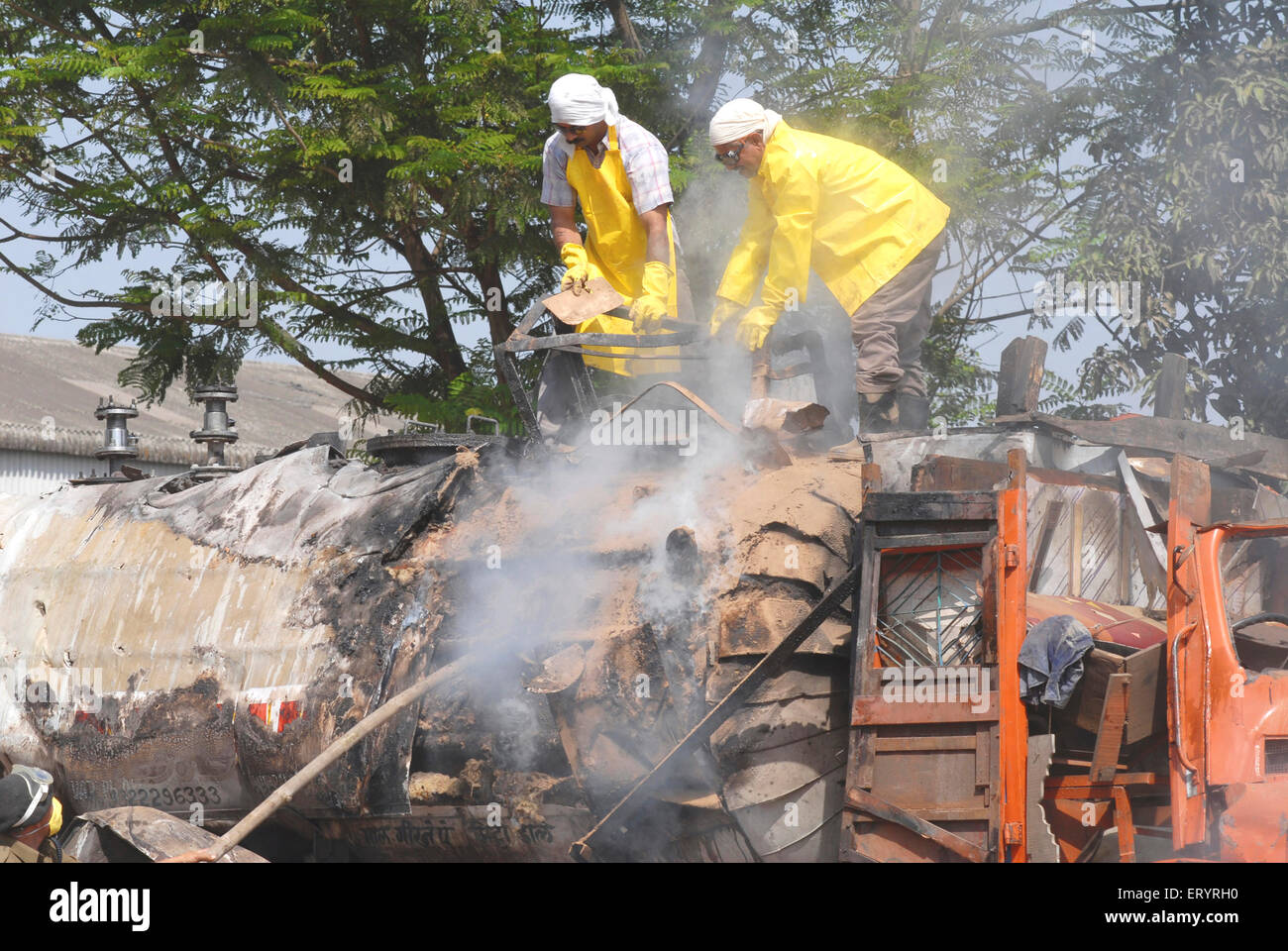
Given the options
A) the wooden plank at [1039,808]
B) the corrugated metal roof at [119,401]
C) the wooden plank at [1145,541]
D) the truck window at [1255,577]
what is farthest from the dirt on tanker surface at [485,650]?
the corrugated metal roof at [119,401]

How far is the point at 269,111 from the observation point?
37.1ft

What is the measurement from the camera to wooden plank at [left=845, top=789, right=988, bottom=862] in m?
4.73

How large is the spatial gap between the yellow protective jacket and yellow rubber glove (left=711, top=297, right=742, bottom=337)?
0.18 feet

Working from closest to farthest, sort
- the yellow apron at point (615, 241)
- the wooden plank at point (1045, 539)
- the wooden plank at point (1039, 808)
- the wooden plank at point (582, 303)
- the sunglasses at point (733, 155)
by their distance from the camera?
the wooden plank at point (1039, 808) → the wooden plank at point (1045, 539) → the wooden plank at point (582, 303) → the sunglasses at point (733, 155) → the yellow apron at point (615, 241)

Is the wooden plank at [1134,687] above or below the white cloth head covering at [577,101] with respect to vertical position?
below

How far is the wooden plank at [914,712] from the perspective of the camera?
4.88 meters

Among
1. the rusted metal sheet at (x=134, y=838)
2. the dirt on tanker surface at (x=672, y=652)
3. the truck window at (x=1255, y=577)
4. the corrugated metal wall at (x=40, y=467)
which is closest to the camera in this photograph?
the dirt on tanker surface at (x=672, y=652)

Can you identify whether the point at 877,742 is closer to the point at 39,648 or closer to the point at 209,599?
the point at 209,599

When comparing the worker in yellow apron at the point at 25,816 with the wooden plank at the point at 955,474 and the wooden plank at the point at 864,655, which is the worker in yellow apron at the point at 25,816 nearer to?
the wooden plank at the point at 864,655

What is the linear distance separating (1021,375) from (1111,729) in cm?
189

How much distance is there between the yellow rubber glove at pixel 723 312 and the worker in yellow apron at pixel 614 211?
0.25 m

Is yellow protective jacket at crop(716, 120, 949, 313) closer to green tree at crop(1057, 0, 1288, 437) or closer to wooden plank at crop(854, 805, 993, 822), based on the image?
wooden plank at crop(854, 805, 993, 822)
